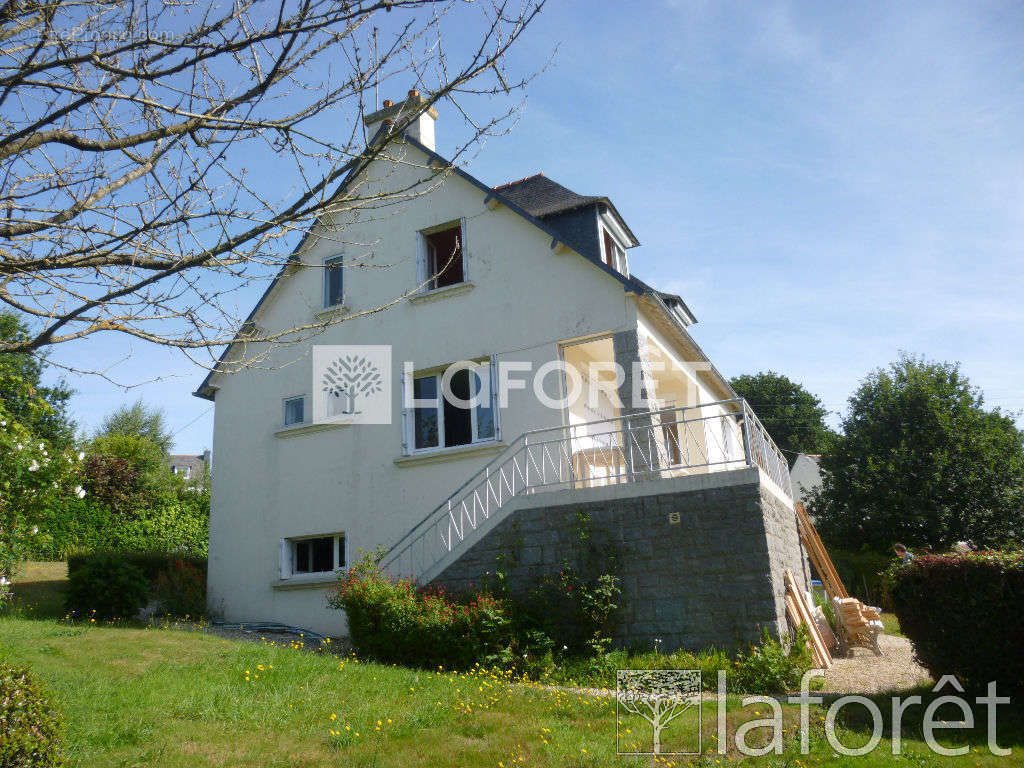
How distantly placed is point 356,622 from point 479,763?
4376 mm

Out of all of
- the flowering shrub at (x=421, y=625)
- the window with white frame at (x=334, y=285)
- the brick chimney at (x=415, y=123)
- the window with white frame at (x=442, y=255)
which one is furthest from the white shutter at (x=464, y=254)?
the flowering shrub at (x=421, y=625)

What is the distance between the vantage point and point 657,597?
30.0ft

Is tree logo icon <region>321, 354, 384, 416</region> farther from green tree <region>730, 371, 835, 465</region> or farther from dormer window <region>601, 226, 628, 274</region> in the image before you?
green tree <region>730, 371, 835, 465</region>

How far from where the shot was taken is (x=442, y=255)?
1364cm

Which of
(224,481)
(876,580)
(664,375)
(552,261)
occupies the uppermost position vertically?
(552,261)

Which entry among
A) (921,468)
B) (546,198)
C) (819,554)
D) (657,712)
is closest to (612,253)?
(546,198)

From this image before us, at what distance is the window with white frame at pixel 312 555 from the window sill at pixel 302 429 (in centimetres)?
188

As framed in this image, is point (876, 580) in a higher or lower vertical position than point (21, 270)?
lower

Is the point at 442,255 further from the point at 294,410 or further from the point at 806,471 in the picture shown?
the point at 806,471

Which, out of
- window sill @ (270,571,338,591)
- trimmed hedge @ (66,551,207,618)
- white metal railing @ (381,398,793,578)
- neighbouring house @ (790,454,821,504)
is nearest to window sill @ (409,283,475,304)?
white metal railing @ (381,398,793,578)

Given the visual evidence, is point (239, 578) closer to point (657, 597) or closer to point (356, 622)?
point (356, 622)

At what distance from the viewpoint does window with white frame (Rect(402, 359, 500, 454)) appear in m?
12.0

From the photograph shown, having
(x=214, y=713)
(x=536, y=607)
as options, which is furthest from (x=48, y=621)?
(x=536, y=607)

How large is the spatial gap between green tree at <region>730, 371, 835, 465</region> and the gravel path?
35.1 metres
